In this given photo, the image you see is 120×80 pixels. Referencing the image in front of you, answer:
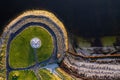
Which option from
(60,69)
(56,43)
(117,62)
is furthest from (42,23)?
(117,62)

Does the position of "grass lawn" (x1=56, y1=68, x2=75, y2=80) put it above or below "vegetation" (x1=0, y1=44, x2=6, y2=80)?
below

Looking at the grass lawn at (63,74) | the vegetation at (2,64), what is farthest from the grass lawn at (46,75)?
the vegetation at (2,64)

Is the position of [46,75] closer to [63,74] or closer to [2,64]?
[63,74]

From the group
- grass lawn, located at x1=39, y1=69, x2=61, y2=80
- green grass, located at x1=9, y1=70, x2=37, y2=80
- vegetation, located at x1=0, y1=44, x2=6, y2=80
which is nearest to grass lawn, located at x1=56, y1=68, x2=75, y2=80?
grass lawn, located at x1=39, y1=69, x2=61, y2=80

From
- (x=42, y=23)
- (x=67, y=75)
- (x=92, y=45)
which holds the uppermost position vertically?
(x=42, y=23)

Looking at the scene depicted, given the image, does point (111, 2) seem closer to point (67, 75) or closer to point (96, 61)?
point (96, 61)

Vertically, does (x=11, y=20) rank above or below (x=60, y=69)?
above

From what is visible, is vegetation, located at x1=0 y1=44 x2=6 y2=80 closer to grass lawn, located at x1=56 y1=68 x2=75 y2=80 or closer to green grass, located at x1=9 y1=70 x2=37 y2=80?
green grass, located at x1=9 y1=70 x2=37 y2=80

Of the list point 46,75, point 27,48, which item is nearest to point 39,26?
point 27,48
